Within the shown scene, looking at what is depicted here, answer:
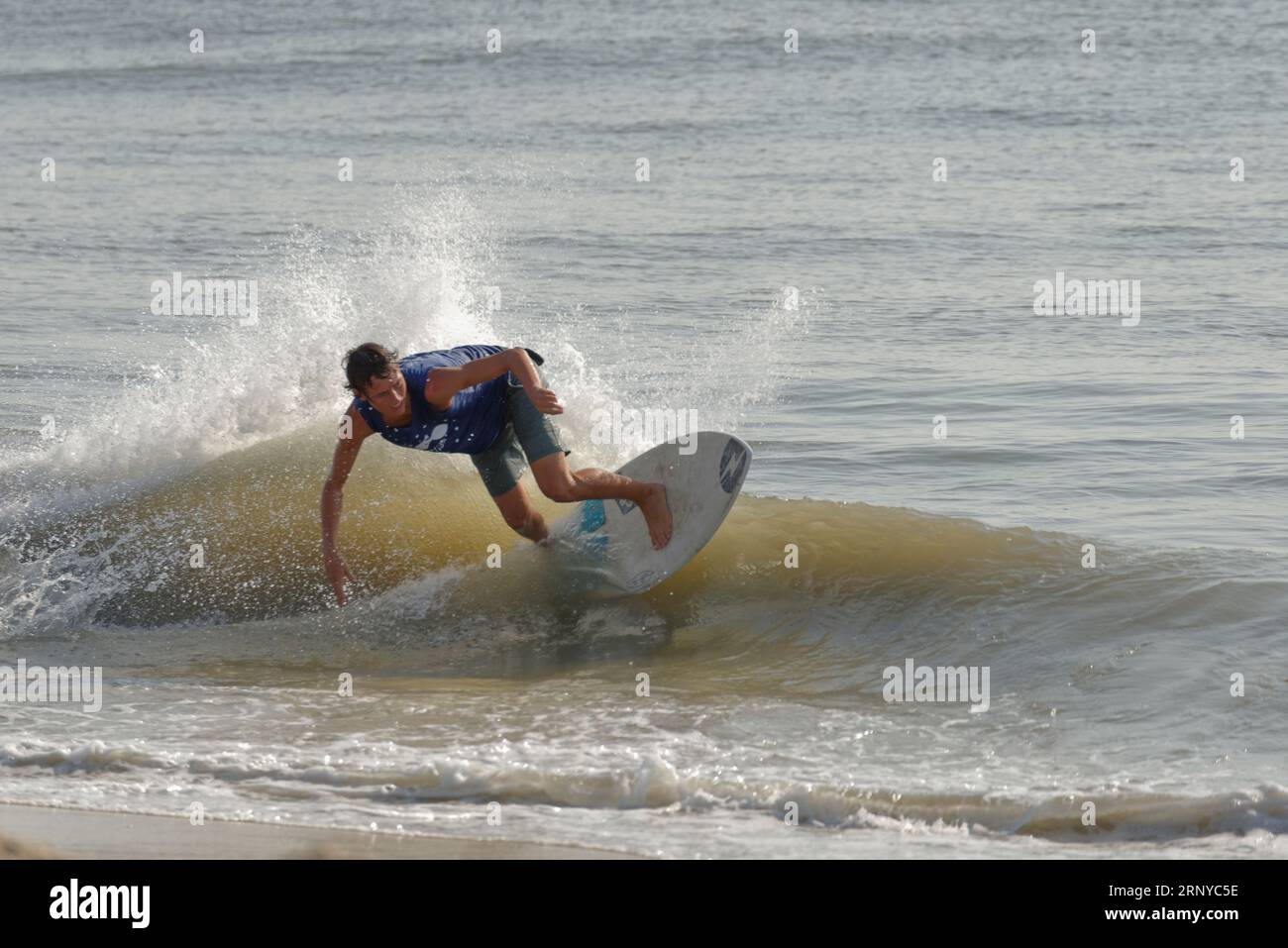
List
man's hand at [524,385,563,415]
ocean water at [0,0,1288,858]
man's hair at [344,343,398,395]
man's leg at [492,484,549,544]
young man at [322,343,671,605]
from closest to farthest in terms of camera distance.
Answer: ocean water at [0,0,1288,858] < man's hand at [524,385,563,415] < man's hair at [344,343,398,395] < young man at [322,343,671,605] < man's leg at [492,484,549,544]

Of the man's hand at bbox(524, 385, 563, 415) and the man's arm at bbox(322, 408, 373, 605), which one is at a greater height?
the man's hand at bbox(524, 385, 563, 415)

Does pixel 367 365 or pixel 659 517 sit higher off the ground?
pixel 367 365

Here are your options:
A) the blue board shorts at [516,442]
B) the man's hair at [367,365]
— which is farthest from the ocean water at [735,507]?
the man's hair at [367,365]

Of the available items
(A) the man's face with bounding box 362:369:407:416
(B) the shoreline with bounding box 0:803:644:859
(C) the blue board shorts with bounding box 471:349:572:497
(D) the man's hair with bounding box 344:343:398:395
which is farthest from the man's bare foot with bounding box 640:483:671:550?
(B) the shoreline with bounding box 0:803:644:859

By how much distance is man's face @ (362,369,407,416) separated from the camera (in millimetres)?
6309

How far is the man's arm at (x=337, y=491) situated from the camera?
261 inches

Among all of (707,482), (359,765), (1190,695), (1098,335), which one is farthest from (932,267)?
(359,765)

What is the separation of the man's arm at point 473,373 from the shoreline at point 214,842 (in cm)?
224

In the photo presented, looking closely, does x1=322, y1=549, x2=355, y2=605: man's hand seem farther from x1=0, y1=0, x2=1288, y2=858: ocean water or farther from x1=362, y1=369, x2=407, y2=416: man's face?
x1=362, y1=369, x2=407, y2=416: man's face

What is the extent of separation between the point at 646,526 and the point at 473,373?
5.01ft

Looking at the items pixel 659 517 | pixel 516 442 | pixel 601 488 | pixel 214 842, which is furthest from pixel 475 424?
pixel 214 842

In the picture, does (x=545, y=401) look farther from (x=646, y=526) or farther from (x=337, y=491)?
(x=646, y=526)

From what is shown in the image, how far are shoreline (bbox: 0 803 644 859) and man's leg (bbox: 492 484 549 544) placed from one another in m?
2.78

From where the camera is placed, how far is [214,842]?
188 inches
